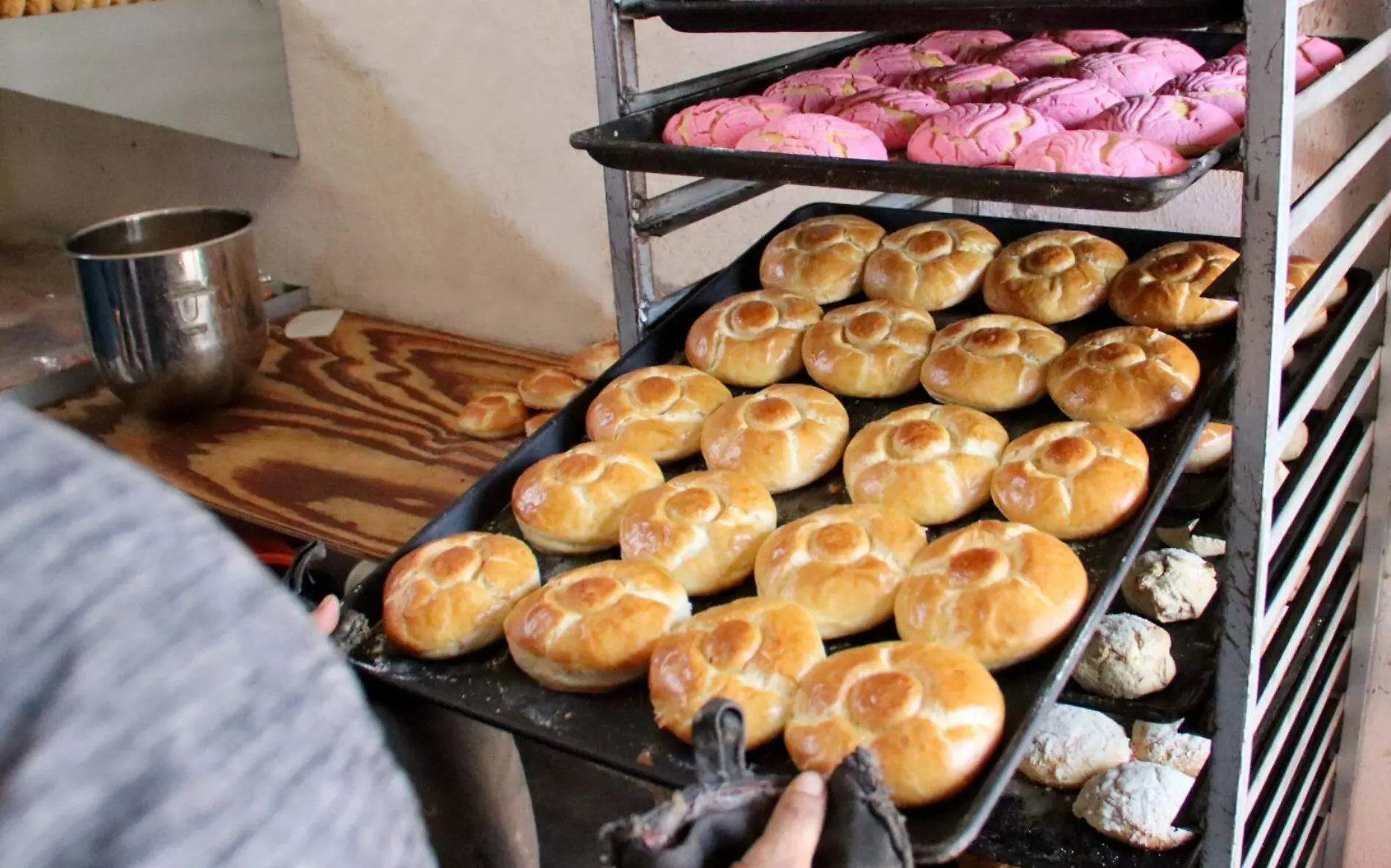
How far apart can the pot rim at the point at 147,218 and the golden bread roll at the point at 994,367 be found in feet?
5.31

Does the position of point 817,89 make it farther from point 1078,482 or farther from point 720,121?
point 1078,482

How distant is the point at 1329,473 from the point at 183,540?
148cm

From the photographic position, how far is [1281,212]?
96 cm

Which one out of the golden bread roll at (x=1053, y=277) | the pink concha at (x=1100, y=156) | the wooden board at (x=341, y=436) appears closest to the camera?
the pink concha at (x=1100, y=156)

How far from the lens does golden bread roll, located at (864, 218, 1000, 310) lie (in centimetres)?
152

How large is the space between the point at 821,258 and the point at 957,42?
380mm

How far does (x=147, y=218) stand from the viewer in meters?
2.61

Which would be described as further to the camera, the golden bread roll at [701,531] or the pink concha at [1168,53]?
the pink concha at [1168,53]

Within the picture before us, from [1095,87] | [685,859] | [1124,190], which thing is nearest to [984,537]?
[1124,190]

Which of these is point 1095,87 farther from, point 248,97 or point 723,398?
point 248,97

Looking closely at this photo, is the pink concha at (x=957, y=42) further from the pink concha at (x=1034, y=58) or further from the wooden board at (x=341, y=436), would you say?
the wooden board at (x=341, y=436)

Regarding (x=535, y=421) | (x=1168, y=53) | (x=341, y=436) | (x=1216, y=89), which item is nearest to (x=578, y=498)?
(x=1216, y=89)

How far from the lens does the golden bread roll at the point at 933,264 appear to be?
1522 mm

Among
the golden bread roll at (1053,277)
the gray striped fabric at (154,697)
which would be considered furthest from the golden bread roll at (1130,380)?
the gray striped fabric at (154,697)
